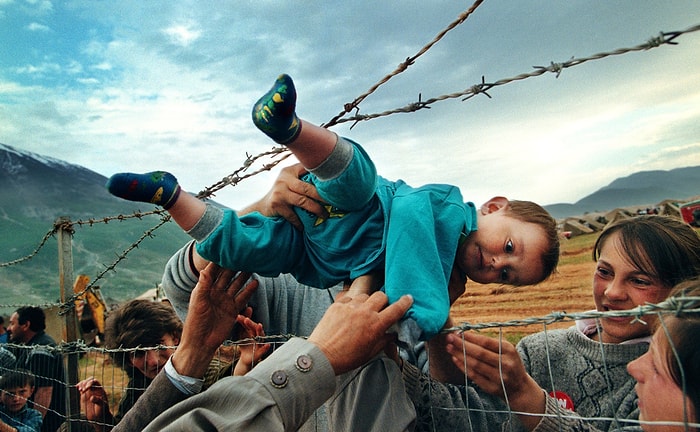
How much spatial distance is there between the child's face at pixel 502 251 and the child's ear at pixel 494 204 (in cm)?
10

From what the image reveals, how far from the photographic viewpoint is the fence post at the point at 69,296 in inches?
127

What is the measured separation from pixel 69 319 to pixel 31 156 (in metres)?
117

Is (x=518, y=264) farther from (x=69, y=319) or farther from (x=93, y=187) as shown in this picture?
(x=93, y=187)

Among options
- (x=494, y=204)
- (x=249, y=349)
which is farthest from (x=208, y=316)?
(x=494, y=204)

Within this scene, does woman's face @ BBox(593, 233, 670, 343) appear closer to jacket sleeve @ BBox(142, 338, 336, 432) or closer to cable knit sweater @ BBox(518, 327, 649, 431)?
cable knit sweater @ BBox(518, 327, 649, 431)

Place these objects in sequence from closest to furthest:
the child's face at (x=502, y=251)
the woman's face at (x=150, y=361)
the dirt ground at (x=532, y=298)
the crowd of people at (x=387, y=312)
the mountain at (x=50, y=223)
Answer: the crowd of people at (x=387, y=312), the child's face at (x=502, y=251), the woman's face at (x=150, y=361), the dirt ground at (x=532, y=298), the mountain at (x=50, y=223)

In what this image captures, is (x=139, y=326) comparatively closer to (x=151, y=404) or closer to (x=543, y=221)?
(x=151, y=404)

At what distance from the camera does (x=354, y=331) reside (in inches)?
49.4

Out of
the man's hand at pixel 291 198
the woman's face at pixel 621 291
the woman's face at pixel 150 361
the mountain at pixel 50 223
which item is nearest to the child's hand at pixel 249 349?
the man's hand at pixel 291 198

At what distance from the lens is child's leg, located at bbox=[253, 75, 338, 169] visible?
133 centimetres

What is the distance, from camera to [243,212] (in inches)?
78.3

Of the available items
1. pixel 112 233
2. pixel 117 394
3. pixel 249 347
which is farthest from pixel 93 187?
pixel 249 347

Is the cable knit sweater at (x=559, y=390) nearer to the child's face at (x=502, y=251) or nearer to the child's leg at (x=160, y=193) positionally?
the child's face at (x=502, y=251)

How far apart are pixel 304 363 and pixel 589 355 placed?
1311 millimetres
